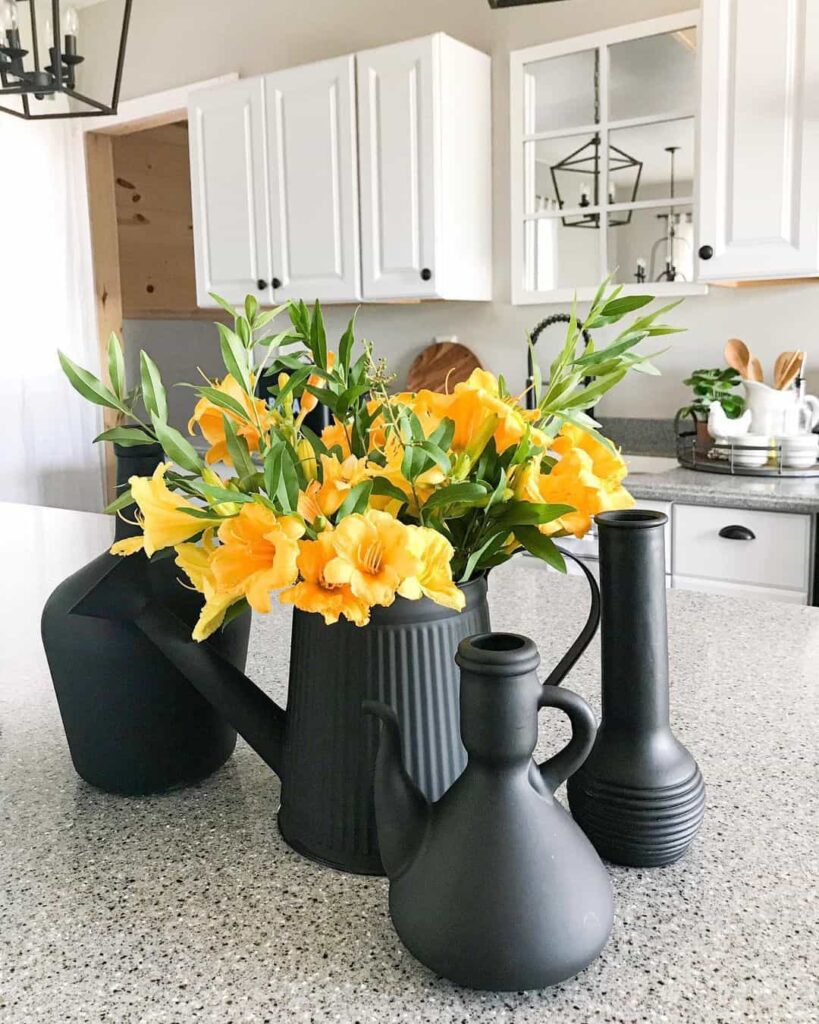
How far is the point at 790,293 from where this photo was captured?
2.92 metres

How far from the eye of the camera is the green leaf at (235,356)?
0.63 meters

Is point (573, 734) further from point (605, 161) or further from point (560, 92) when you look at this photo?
point (560, 92)

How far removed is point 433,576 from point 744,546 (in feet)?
6.58

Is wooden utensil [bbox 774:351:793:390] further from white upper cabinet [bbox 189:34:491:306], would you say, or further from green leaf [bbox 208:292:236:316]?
green leaf [bbox 208:292:236:316]

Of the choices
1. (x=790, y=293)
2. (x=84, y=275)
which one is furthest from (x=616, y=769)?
(x=84, y=275)

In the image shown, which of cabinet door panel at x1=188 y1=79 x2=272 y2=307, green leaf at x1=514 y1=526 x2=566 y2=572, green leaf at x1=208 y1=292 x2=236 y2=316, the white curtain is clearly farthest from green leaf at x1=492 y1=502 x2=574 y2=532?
the white curtain

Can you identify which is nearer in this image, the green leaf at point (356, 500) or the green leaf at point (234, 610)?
the green leaf at point (356, 500)

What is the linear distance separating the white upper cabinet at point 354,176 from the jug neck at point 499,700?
2.69m

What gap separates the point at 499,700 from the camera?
547mm

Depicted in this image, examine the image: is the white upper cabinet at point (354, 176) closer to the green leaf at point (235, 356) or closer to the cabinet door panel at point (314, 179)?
the cabinet door panel at point (314, 179)

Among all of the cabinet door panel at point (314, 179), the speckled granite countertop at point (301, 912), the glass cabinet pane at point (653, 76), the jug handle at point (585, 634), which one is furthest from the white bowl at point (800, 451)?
the jug handle at point (585, 634)

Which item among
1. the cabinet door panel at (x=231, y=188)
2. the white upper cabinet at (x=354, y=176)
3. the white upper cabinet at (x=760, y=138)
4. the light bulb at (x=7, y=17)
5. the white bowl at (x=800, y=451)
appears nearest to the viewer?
the light bulb at (x=7, y=17)

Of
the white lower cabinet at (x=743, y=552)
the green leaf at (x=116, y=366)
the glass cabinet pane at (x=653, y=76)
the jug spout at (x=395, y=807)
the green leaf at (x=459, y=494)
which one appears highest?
the glass cabinet pane at (x=653, y=76)

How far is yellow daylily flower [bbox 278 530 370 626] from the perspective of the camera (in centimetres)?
58
